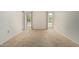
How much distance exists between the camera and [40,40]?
235 centimetres

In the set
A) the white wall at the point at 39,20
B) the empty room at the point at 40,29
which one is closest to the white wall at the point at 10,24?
the empty room at the point at 40,29

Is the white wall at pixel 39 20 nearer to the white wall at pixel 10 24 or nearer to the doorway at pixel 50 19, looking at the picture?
the doorway at pixel 50 19

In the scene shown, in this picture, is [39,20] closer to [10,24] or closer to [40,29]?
[40,29]

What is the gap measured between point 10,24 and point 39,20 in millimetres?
456

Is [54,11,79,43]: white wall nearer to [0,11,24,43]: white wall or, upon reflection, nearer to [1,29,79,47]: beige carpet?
[1,29,79,47]: beige carpet

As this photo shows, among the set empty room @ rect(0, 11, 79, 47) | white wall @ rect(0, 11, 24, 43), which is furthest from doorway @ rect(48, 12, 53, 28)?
white wall @ rect(0, 11, 24, 43)

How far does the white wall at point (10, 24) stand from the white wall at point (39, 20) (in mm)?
190

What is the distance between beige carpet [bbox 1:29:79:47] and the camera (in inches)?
92.4

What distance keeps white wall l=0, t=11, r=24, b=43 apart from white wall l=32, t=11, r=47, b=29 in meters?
0.19

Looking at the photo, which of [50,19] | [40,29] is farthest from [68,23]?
[40,29]

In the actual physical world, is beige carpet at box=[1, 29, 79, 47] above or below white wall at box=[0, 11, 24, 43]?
below
